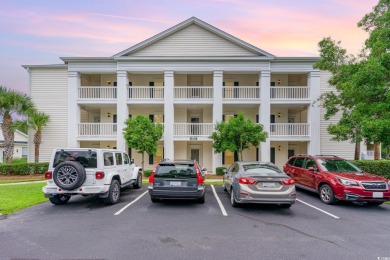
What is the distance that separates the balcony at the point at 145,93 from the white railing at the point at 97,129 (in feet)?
9.60

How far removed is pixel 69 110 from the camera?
16.7m

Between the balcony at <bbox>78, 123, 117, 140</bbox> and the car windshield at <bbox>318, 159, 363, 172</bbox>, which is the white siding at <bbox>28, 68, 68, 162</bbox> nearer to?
the balcony at <bbox>78, 123, 117, 140</bbox>

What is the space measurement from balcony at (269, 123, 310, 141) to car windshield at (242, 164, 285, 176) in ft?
33.1

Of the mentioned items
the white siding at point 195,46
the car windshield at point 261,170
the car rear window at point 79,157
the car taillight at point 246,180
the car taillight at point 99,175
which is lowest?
the car taillight at point 246,180

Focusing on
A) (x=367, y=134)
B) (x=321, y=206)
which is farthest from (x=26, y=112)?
(x=367, y=134)

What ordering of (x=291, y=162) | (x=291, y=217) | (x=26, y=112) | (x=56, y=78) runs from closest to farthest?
(x=291, y=217) → (x=291, y=162) → (x=26, y=112) → (x=56, y=78)

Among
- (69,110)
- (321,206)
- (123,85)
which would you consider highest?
(123,85)

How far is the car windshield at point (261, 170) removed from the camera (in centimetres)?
667

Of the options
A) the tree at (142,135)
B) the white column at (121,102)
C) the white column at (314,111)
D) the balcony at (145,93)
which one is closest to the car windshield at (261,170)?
the tree at (142,135)

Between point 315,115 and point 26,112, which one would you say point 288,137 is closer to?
point 315,115

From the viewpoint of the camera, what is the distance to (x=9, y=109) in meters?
15.7

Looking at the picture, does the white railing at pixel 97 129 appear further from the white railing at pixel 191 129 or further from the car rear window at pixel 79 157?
the car rear window at pixel 79 157

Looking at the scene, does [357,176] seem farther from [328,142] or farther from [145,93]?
[145,93]

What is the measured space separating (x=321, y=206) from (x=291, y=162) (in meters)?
3.55
